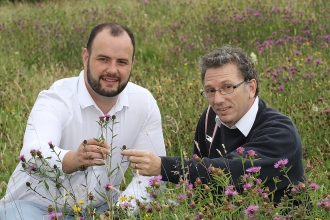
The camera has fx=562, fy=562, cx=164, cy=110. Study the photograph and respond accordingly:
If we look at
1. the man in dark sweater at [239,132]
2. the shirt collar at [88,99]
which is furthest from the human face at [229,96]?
the shirt collar at [88,99]

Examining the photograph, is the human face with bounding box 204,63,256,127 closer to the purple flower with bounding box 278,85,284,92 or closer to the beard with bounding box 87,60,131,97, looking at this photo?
the beard with bounding box 87,60,131,97

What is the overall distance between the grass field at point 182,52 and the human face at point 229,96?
76cm

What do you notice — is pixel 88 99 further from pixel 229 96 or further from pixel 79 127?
pixel 229 96

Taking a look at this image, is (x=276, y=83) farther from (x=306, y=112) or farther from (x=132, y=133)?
(x=132, y=133)

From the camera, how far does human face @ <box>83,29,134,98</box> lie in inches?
140

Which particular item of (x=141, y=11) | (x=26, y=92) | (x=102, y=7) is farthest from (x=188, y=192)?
(x=102, y=7)

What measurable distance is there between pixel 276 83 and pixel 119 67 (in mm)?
2655

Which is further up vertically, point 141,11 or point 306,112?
point 141,11

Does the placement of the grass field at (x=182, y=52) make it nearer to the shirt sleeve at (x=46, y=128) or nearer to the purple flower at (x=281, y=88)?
the purple flower at (x=281, y=88)

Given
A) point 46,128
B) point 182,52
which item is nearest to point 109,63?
point 46,128

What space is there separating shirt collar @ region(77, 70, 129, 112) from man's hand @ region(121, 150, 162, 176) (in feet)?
2.90

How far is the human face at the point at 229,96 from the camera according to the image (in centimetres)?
339

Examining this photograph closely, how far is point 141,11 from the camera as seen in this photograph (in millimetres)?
10914

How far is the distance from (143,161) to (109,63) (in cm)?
97
